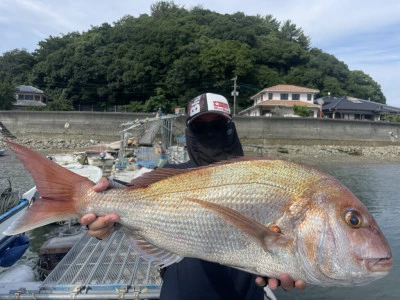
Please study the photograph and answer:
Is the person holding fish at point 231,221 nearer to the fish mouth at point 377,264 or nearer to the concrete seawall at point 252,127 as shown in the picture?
the fish mouth at point 377,264

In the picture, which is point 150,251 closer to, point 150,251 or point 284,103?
point 150,251

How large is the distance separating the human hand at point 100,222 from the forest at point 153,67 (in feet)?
161

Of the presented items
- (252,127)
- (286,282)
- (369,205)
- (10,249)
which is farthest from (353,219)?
(252,127)

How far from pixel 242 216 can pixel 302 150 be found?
3898 centimetres

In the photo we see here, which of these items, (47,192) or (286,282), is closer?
(286,282)

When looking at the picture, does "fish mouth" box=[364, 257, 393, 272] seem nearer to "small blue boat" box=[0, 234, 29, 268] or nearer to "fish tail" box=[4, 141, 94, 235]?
"fish tail" box=[4, 141, 94, 235]

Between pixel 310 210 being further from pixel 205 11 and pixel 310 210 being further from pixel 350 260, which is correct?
pixel 205 11

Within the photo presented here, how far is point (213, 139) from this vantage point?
2834 millimetres

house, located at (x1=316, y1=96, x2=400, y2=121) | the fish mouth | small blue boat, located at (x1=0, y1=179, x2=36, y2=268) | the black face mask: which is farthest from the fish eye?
house, located at (x1=316, y1=96, x2=400, y2=121)

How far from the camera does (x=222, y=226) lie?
2037mm

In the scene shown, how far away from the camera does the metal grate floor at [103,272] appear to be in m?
4.17

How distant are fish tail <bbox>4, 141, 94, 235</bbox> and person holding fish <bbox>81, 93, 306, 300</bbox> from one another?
0.12 meters

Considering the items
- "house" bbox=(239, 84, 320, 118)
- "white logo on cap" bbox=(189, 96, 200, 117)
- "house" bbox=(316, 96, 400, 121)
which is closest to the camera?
"white logo on cap" bbox=(189, 96, 200, 117)

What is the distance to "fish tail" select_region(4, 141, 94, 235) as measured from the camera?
2.12 metres
